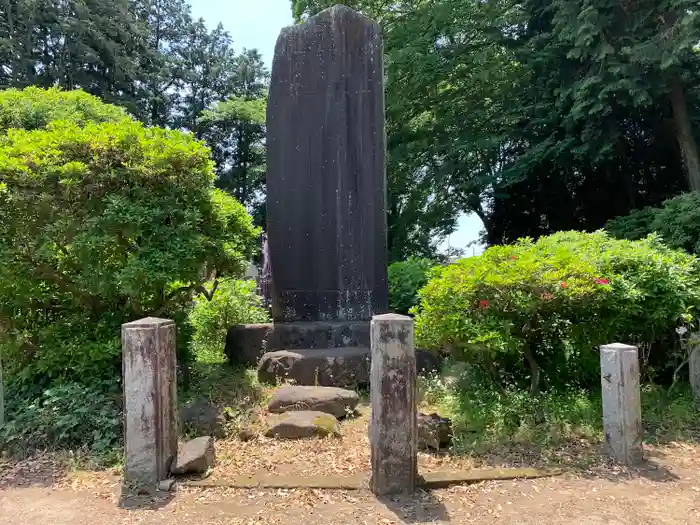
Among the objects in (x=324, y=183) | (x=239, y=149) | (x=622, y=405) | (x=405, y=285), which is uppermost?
(x=239, y=149)

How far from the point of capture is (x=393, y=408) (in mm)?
3605

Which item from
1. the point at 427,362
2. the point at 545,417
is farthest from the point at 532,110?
the point at 545,417

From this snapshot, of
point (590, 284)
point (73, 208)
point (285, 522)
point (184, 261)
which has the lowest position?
point (285, 522)

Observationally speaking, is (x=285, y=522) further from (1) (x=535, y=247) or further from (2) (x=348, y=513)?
(1) (x=535, y=247)

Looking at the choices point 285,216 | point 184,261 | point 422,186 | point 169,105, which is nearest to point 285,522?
point 184,261

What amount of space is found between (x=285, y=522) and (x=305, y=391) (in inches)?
83.4

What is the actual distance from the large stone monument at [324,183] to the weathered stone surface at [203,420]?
195cm

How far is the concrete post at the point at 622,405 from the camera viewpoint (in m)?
4.06

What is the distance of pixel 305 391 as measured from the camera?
5.41 meters

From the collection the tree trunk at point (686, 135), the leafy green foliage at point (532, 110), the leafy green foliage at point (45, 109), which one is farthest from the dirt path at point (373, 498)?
the tree trunk at point (686, 135)

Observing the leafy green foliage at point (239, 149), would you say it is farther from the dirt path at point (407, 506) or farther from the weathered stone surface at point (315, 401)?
the dirt path at point (407, 506)

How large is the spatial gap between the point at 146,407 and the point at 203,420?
1097mm

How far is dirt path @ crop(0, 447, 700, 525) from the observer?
3332 millimetres

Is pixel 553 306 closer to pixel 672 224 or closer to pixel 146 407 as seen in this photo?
pixel 146 407
